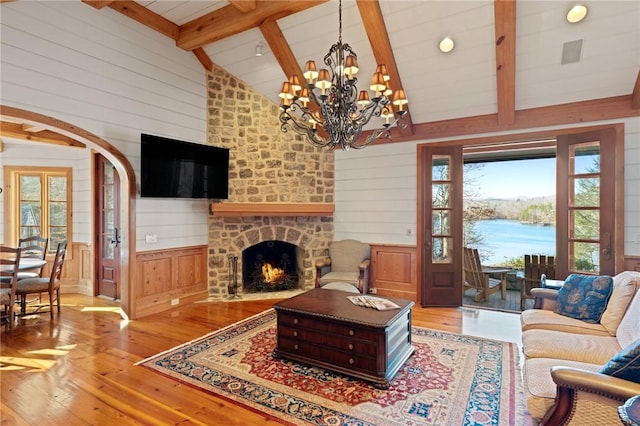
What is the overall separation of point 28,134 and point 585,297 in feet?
25.3

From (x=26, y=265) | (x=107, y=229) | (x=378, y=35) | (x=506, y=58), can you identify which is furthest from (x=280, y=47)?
(x=26, y=265)

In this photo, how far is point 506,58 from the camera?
3.88 meters

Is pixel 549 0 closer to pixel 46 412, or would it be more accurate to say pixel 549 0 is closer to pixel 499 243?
pixel 499 243

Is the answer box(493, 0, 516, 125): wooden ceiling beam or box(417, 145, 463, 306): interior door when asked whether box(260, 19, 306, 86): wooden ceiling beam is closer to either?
box(417, 145, 463, 306): interior door

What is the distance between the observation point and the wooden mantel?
17.3ft

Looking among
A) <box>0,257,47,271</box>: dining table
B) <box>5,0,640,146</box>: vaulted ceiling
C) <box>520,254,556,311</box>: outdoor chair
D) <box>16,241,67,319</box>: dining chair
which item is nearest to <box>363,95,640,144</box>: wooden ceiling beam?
<box>5,0,640,146</box>: vaulted ceiling

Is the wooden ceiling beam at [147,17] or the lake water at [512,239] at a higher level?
the wooden ceiling beam at [147,17]

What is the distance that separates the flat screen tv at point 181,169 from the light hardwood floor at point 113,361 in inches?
69.0

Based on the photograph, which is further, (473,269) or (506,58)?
(473,269)

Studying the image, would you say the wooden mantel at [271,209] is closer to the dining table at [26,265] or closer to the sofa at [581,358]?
the dining table at [26,265]

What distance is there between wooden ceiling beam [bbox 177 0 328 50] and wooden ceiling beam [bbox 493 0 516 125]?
1.92 meters

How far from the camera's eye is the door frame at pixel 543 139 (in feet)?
13.2

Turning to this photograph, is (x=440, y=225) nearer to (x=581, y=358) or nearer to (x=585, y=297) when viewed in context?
(x=585, y=297)

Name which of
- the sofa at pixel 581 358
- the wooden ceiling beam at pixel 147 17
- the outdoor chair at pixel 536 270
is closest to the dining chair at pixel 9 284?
the wooden ceiling beam at pixel 147 17
